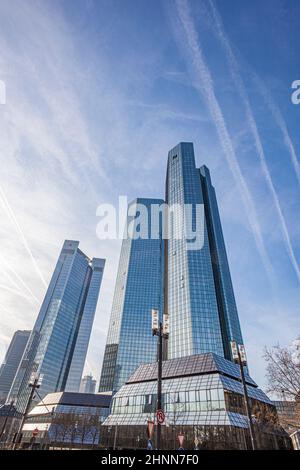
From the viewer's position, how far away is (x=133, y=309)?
13650 cm

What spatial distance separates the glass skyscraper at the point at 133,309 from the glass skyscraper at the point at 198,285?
81.0 ft

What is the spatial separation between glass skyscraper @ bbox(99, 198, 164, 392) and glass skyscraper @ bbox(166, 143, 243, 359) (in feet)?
81.0

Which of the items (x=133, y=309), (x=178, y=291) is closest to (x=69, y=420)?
(x=178, y=291)

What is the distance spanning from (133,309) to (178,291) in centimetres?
3510

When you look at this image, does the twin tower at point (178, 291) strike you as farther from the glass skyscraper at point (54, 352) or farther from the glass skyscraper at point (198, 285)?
the glass skyscraper at point (54, 352)

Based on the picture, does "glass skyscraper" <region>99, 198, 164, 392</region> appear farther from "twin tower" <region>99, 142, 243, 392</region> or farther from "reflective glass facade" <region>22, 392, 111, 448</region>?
"reflective glass facade" <region>22, 392, 111, 448</region>

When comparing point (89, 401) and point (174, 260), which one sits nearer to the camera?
point (89, 401)

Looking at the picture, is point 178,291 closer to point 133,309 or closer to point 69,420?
point 133,309
